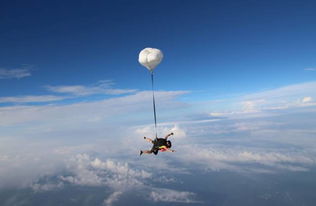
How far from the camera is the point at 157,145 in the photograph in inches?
1108

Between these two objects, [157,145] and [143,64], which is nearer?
[157,145]

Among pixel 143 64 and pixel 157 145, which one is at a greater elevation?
pixel 143 64

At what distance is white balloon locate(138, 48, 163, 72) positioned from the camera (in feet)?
101

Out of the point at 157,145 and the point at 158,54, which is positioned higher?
the point at 158,54

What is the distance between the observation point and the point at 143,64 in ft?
104

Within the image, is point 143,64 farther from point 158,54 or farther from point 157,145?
point 157,145

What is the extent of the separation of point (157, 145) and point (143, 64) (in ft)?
34.8

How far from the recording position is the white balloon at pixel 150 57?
30750mm

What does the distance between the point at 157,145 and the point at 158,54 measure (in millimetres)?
11251

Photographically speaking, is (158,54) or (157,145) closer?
(157,145)

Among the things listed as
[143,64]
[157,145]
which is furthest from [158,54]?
[157,145]

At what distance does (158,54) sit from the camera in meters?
30.9

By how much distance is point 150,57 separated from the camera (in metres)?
30.7
